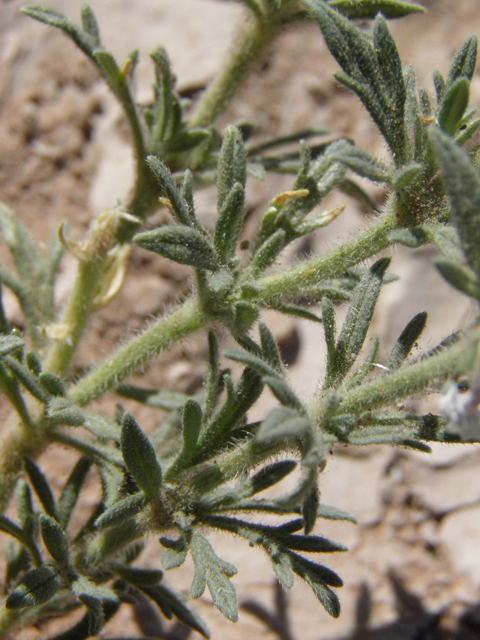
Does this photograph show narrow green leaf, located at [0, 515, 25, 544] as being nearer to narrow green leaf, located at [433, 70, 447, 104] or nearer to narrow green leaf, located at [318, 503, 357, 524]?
narrow green leaf, located at [318, 503, 357, 524]

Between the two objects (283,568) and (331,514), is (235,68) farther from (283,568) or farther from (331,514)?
(283,568)

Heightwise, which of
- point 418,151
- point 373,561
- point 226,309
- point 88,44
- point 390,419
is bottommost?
point 373,561

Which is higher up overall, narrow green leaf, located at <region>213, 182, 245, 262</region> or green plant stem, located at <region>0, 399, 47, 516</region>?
narrow green leaf, located at <region>213, 182, 245, 262</region>

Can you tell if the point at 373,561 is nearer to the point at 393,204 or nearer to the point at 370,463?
the point at 370,463

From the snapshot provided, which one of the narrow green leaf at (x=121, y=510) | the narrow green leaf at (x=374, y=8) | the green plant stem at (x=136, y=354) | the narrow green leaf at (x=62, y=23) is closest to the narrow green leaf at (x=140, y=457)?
the narrow green leaf at (x=121, y=510)

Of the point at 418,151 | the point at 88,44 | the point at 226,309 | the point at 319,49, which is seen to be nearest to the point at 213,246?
the point at 226,309

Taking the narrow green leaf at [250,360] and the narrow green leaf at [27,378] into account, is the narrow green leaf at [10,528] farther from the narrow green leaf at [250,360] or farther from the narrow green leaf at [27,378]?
the narrow green leaf at [250,360]

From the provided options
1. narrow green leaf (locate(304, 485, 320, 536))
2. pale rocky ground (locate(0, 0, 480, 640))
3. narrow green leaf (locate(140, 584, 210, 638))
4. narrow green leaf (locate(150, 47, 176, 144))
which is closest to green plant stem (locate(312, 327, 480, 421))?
narrow green leaf (locate(304, 485, 320, 536))
